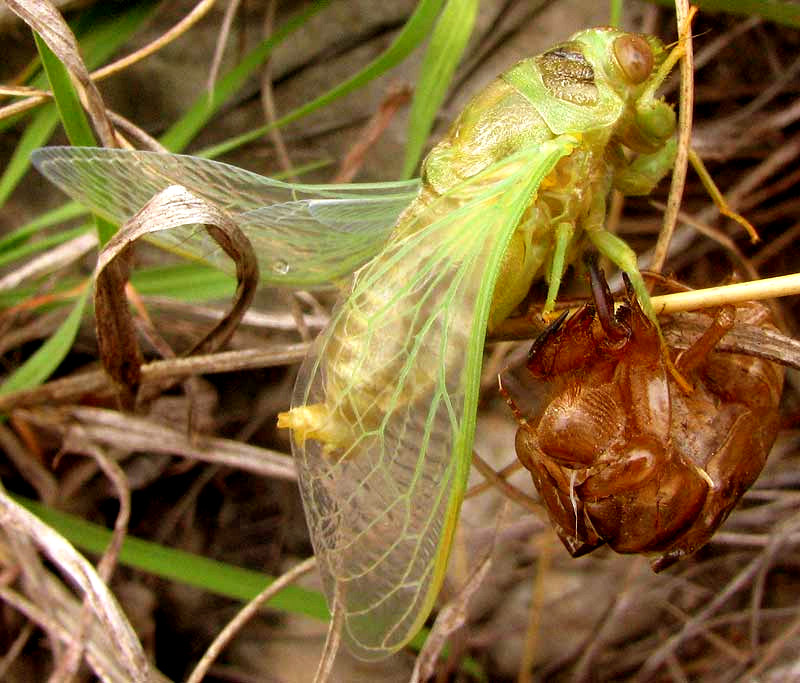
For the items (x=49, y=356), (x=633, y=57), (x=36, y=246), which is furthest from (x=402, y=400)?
(x=36, y=246)

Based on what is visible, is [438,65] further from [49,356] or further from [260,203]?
[49,356]

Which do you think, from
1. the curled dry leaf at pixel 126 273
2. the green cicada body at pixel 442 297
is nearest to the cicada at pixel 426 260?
the green cicada body at pixel 442 297

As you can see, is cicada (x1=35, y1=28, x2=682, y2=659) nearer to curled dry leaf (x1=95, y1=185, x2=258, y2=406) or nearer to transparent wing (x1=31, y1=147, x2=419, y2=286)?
transparent wing (x1=31, y1=147, x2=419, y2=286)

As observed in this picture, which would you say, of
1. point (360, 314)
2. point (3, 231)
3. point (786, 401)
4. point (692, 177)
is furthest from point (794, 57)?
point (3, 231)

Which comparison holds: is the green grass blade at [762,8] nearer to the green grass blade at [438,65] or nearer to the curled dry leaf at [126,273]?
the green grass blade at [438,65]

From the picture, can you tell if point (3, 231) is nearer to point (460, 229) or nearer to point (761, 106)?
point (460, 229)

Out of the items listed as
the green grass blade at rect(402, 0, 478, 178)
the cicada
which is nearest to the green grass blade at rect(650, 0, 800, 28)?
the cicada
